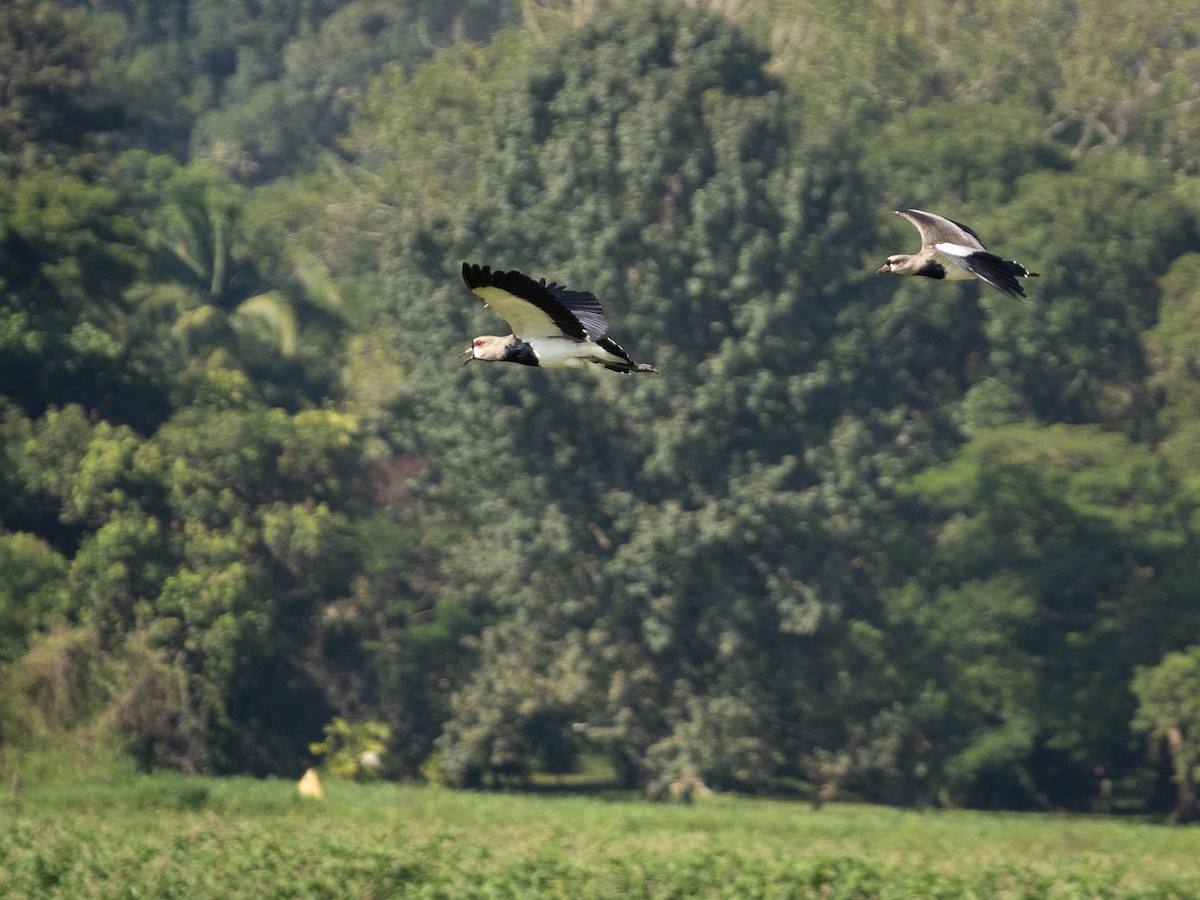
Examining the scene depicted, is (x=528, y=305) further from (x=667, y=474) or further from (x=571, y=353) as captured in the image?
(x=667, y=474)

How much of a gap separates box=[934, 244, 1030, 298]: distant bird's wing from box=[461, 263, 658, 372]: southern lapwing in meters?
1.45

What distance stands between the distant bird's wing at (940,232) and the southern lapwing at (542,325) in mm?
1424

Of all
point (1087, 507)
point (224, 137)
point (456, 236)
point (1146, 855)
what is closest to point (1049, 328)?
point (1087, 507)

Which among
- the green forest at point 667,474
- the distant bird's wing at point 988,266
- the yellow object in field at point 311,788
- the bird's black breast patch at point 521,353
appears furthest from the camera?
the green forest at point 667,474

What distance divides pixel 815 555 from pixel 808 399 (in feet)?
7.12

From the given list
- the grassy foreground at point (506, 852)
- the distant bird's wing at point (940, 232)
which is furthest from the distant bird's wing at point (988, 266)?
the grassy foreground at point (506, 852)

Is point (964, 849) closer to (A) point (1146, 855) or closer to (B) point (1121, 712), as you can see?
(A) point (1146, 855)

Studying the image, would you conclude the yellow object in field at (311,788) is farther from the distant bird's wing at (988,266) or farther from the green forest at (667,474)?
the distant bird's wing at (988,266)

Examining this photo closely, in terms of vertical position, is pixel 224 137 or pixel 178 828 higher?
pixel 224 137

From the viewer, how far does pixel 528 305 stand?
28.4 feet

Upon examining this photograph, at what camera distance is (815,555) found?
2639 centimetres

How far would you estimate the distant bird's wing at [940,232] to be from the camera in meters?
9.09

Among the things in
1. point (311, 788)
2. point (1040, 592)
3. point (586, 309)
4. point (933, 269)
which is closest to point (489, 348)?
point (586, 309)

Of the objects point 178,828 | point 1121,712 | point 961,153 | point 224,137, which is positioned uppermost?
point 224,137
